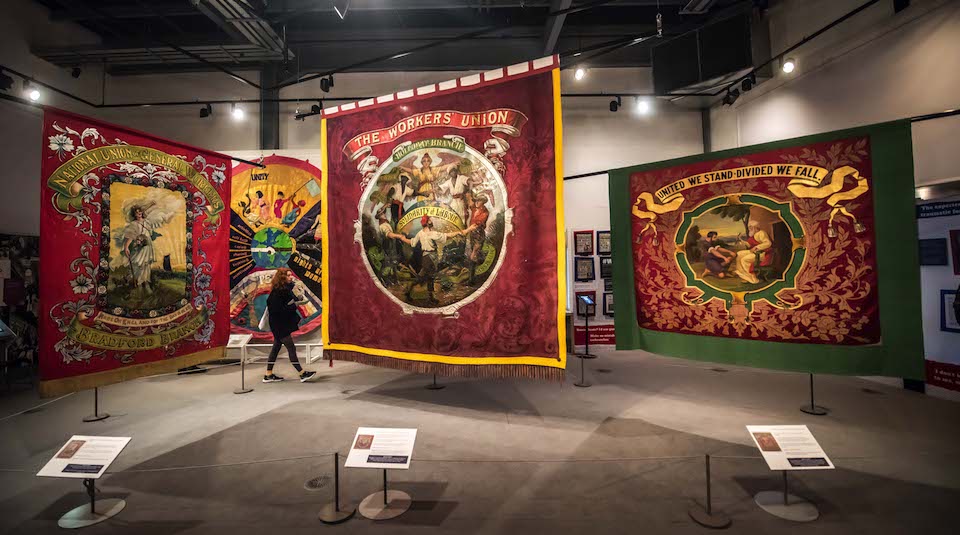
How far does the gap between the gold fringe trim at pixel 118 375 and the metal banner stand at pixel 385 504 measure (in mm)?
2321

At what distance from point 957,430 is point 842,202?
2.87 meters

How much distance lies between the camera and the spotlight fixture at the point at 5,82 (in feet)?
20.5

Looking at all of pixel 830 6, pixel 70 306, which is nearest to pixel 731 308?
pixel 70 306

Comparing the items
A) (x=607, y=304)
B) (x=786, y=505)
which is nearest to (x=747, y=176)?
(x=786, y=505)

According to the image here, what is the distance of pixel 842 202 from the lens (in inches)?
120

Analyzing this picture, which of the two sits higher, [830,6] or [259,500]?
[830,6]

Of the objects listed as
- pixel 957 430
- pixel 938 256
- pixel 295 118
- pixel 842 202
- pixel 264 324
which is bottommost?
pixel 957 430

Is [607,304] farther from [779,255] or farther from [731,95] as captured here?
[779,255]

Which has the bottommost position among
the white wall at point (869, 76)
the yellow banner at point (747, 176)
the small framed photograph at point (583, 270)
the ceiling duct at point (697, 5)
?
the small framed photograph at point (583, 270)

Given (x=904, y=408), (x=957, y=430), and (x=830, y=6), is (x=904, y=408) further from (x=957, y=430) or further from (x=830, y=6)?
(x=830, y=6)

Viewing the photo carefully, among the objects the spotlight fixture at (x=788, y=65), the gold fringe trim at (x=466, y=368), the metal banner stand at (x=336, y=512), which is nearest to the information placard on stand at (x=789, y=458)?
the gold fringe trim at (x=466, y=368)

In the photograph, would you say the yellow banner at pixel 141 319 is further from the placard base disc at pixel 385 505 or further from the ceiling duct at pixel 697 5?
the ceiling duct at pixel 697 5

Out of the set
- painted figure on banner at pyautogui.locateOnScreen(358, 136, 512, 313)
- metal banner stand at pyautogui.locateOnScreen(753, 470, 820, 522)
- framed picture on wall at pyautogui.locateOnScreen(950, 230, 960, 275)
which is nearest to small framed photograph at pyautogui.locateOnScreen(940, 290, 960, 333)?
framed picture on wall at pyautogui.locateOnScreen(950, 230, 960, 275)

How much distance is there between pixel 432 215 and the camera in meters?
4.27
